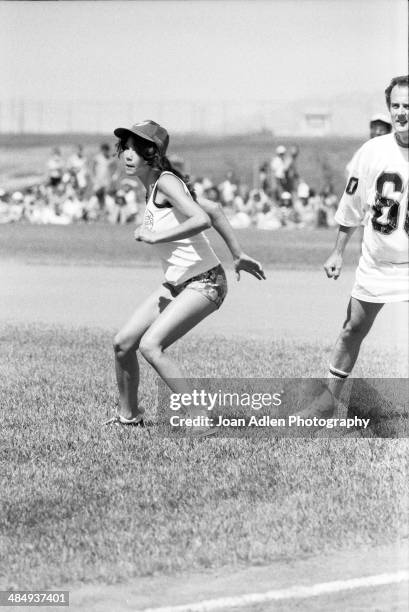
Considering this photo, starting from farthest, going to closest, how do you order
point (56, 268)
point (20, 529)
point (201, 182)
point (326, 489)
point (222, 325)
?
point (201, 182), point (56, 268), point (222, 325), point (326, 489), point (20, 529)

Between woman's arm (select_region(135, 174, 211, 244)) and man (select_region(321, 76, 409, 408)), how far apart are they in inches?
38.1

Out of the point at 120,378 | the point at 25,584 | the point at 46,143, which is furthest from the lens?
the point at 46,143

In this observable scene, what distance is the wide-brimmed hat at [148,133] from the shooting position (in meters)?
6.69

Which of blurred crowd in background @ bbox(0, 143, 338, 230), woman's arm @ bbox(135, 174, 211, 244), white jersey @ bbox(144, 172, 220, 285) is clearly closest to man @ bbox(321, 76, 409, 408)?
white jersey @ bbox(144, 172, 220, 285)

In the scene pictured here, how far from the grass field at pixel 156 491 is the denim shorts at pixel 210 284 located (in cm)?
89

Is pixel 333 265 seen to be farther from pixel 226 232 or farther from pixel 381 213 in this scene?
pixel 226 232

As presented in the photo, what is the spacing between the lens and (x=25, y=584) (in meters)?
4.62

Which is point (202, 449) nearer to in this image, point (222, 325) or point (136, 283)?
point (222, 325)

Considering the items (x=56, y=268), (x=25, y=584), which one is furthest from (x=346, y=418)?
(x=56, y=268)

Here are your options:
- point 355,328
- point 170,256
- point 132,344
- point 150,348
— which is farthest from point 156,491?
point 355,328

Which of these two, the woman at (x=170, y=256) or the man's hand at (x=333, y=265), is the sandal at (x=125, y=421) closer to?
the woman at (x=170, y=256)

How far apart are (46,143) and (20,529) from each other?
5413cm

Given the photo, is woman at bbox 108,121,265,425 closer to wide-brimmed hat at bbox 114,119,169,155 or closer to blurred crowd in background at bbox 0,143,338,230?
wide-brimmed hat at bbox 114,119,169,155

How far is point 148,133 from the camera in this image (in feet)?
22.0
